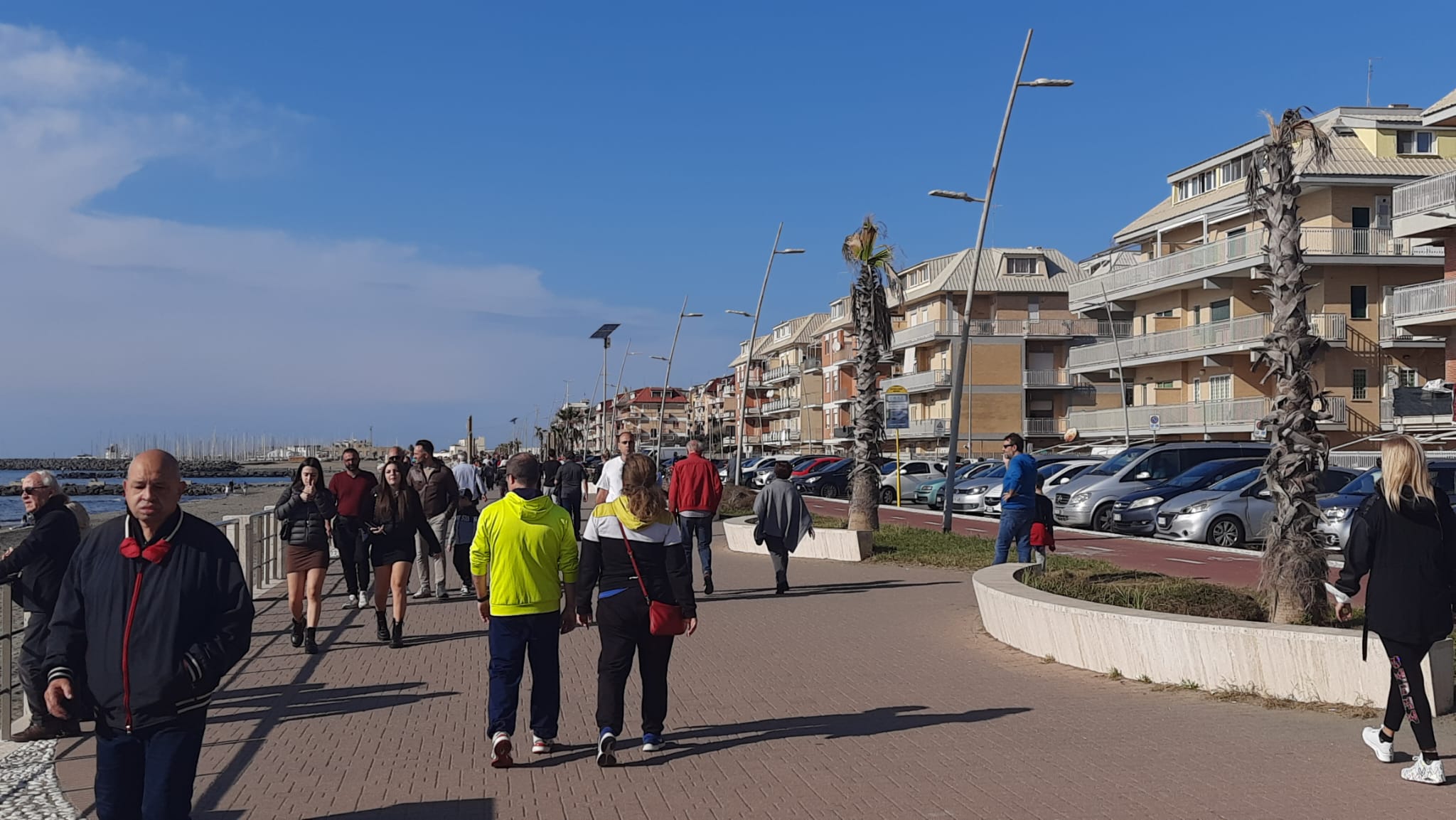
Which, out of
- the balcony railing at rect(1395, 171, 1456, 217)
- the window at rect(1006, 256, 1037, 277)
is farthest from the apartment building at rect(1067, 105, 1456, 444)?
the window at rect(1006, 256, 1037, 277)

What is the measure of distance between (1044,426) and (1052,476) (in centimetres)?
3931

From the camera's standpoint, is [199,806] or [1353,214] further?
[1353,214]

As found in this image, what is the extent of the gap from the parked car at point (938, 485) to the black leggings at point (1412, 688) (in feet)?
89.9

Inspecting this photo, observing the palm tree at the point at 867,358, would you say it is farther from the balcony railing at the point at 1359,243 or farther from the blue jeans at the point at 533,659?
the balcony railing at the point at 1359,243

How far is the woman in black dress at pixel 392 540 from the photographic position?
1177 centimetres

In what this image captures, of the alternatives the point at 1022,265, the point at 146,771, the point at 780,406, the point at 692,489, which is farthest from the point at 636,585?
the point at 780,406

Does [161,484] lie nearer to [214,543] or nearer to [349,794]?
[214,543]

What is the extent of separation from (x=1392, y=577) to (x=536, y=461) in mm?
4419

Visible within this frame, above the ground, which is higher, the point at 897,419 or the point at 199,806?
the point at 897,419

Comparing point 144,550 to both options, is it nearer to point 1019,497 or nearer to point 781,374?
point 1019,497

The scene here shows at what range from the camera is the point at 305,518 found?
11406 mm

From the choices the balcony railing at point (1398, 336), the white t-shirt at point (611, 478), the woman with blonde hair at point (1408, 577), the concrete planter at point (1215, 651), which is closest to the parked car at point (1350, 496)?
the concrete planter at point (1215, 651)

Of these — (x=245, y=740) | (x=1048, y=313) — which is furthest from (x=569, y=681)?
(x=1048, y=313)

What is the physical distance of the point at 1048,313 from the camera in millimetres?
71750
